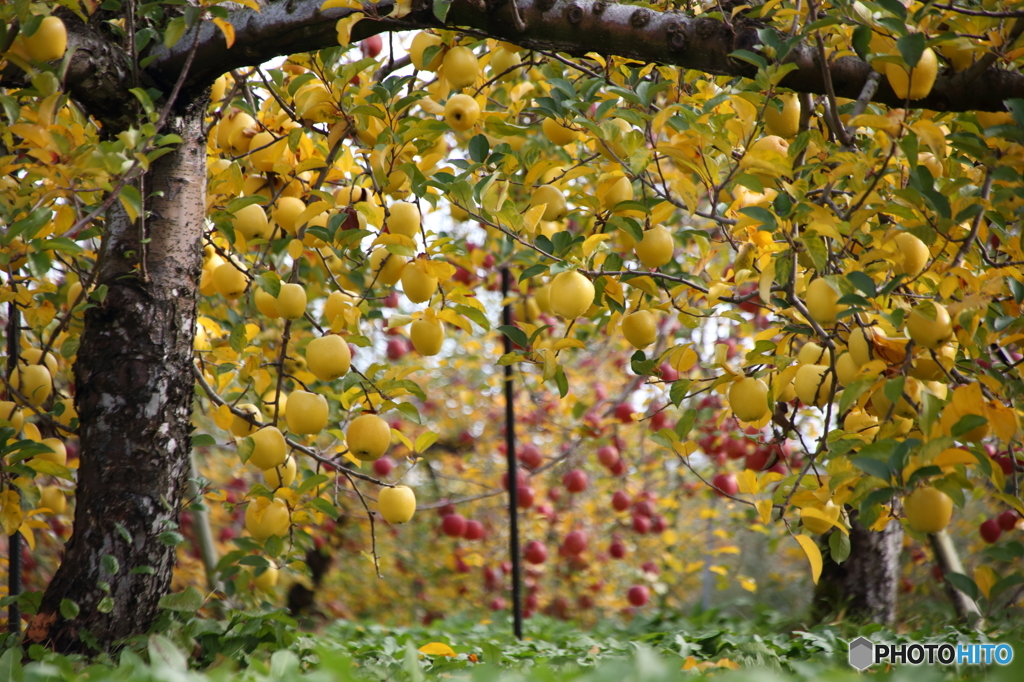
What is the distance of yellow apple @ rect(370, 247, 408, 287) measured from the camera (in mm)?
1652

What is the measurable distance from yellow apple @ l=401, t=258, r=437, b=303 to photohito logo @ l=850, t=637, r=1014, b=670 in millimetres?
1268

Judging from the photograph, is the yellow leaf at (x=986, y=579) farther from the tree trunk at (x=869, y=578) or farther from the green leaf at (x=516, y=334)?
the tree trunk at (x=869, y=578)

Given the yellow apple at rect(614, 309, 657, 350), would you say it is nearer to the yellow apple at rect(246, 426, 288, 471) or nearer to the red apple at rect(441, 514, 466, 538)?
the yellow apple at rect(246, 426, 288, 471)

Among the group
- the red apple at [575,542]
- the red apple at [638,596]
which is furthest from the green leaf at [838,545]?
the red apple at [638,596]

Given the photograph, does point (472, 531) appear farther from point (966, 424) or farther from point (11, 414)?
point (966, 424)

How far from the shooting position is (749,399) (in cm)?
147

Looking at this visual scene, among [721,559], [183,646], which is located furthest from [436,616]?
[183,646]

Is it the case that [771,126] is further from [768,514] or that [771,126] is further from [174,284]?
[174,284]

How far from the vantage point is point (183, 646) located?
157 centimetres

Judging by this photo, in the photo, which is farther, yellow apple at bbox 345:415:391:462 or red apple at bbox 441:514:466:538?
red apple at bbox 441:514:466:538

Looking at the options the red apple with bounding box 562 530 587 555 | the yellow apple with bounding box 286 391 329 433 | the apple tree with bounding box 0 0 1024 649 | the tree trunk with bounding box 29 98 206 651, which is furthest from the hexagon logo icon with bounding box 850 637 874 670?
the red apple with bounding box 562 530 587 555

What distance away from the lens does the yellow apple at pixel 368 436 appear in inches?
63.5

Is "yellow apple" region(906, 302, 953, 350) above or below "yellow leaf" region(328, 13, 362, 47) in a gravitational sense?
below

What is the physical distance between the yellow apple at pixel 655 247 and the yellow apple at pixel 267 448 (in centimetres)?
85
